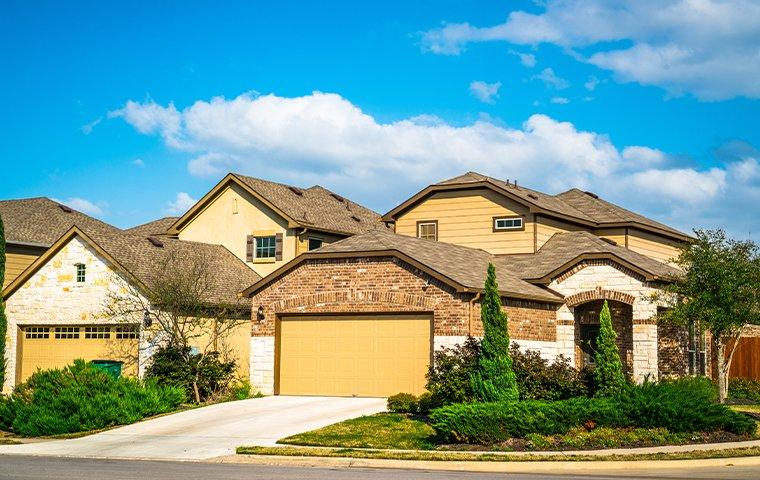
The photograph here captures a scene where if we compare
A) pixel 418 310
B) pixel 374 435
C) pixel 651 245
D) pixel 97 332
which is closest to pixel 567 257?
pixel 651 245

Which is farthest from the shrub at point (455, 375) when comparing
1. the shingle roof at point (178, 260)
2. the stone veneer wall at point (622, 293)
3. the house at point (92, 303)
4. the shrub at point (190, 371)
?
the shingle roof at point (178, 260)

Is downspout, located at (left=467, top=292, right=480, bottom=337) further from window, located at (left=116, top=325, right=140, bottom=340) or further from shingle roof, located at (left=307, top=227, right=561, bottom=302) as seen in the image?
window, located at (left=116, top=325, right=140, bottom=340)

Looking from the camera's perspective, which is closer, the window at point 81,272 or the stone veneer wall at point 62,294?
the stone veneer wall at point 62,294

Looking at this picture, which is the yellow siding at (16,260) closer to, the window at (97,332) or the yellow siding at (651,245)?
the window at (97,332)

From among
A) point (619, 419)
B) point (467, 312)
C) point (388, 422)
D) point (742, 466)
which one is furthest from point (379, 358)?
point (742, 466)

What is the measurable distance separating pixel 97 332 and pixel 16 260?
9199 mm

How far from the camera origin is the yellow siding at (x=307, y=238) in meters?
41.4

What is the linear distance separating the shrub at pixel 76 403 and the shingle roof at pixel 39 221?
51.6 ft

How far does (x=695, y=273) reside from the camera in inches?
1222

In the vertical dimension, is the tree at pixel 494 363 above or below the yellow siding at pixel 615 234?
below

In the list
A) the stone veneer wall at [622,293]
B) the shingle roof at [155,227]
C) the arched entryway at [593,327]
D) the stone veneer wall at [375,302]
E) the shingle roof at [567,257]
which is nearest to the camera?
the stone veneer wall at [375,302]

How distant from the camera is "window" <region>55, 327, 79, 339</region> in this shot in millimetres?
36656

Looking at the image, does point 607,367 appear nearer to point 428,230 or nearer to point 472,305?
point 472,305

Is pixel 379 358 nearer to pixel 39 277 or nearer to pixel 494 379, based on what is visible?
pixel 494 379
